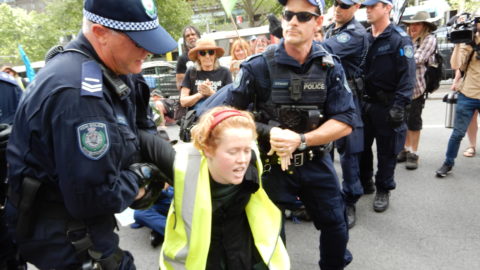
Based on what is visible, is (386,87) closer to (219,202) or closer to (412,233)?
(412,233)

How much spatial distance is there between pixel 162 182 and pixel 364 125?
2658 millimetres

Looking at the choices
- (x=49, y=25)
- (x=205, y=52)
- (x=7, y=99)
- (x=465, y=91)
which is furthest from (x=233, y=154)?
(x=49, y=25)

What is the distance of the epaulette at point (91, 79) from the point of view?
1.19 m

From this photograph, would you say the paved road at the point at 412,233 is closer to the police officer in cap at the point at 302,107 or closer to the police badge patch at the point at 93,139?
the police officer in cap at the point at 302,107

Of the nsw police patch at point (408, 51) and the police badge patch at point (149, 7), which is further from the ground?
the police badge patch at point (149, 7)

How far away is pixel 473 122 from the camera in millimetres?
4750

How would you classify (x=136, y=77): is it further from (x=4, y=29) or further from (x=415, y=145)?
(x=4, y=29)

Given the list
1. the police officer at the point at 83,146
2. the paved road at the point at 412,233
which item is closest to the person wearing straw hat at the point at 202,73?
the paved road at the point at 412,233

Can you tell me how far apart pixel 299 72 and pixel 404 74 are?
1.66m

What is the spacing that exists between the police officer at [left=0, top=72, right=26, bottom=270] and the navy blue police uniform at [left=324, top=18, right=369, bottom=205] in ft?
7.99

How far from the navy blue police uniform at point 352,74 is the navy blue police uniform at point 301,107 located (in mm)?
1036

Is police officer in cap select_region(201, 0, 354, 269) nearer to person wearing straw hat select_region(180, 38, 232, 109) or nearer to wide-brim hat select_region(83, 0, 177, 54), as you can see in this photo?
wide-brim hat select_region(83, 0, 177, 54)

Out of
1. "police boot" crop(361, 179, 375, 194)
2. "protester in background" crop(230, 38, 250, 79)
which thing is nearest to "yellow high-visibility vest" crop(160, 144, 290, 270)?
"police boot" crop(361, 179, 375, 194)

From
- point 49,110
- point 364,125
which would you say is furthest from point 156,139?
point 364,125
